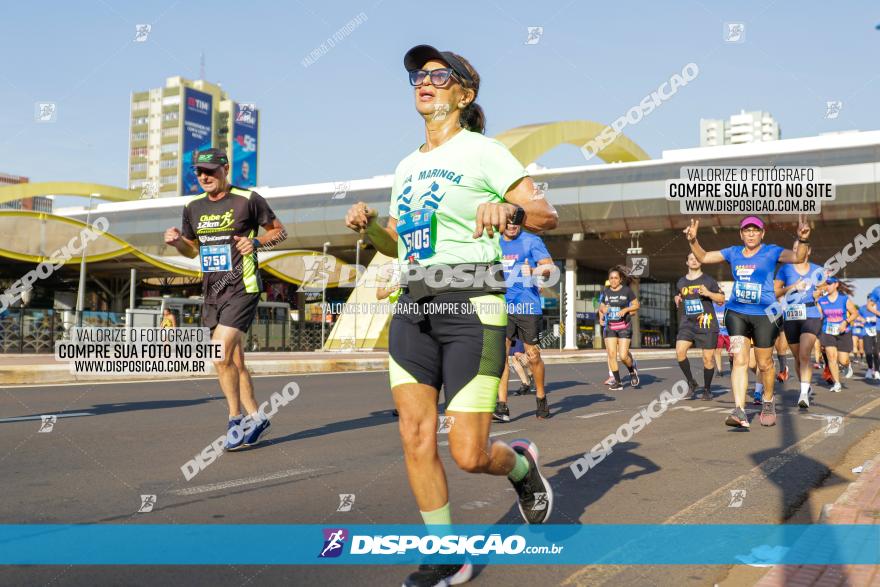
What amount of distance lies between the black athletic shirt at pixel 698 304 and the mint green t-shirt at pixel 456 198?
9263 millimetres

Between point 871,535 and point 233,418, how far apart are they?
14.4 feet

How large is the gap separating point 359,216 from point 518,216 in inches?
26.3

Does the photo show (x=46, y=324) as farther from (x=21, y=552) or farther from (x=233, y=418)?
(x=21, y=552)

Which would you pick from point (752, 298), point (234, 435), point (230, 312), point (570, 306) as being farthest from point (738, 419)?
point (570, 306)

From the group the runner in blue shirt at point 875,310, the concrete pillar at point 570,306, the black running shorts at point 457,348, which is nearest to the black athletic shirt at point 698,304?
the runner in blue shirt at point 875,310

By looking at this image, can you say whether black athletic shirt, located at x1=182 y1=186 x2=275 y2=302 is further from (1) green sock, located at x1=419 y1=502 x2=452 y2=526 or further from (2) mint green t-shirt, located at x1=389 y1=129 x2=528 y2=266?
(1) green sock, located at x1=419 y1=502 x2=452 y2=526

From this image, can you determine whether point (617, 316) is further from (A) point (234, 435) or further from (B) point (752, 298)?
(A) point (234, 435)

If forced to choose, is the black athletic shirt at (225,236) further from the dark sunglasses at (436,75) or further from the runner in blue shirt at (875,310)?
the runner in blue shirt at (875,310)

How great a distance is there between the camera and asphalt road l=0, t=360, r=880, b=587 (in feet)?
10.7

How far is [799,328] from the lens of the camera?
11109 mm

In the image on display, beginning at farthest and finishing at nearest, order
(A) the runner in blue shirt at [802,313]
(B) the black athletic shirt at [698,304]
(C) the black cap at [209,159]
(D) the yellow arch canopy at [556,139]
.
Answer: (D) the yellow arch canopy at [556,139] < (B) the black athletic shirt at [698,304] < (A) the runner in blue shirt at [802,313] < (C) the black cap at [209,159]

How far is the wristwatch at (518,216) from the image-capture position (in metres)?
2.83

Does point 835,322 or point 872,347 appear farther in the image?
point 872,347

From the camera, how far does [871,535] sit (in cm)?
340
